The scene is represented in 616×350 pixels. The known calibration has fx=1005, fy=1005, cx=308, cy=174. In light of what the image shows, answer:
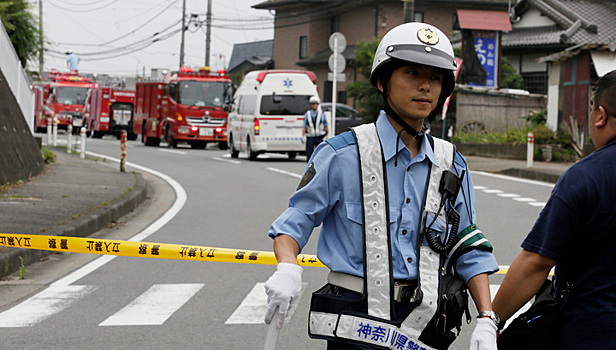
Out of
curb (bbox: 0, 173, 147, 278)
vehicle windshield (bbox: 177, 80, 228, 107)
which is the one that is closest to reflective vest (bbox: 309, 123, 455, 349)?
curb (bbox: 0, 173, 147, 278)

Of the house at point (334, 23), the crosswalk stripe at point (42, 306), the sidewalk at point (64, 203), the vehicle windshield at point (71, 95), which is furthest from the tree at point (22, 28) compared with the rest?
the house at point (334, 23)

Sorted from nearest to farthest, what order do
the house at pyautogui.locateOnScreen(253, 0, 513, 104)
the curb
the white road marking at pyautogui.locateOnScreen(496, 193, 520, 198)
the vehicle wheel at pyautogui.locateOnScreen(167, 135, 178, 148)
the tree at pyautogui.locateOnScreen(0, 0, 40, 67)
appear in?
the curb, the white road marking at pyautogui.locateOnScreen(496, 193, 520, 198), the tree at pyautogui.locateOnScreen(0, 0, 40, 67), the vehicle wheel at pyautogui.locateOnScreen(167, 135, 178, 148), the house at pyautogui.locateOnScreen(253, 0, 513, 104)

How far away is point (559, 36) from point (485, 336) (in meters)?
41.4

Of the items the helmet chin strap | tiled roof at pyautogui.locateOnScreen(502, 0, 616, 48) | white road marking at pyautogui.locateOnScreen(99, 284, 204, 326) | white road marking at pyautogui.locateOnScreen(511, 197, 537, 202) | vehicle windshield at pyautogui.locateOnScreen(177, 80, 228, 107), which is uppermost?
tiled roof at pyautogui.locateOnScreen(502, 0, 616, 48)

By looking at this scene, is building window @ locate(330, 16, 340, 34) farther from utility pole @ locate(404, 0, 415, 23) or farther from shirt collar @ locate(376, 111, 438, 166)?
shirt collar @ locate(376, 111, 438, 166)

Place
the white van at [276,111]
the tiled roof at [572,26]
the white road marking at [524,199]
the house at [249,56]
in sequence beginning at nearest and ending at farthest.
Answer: the white road marking at [524,199] → the white van at [276,111] → the tiled roof at [572,26] → the house at [249,56]

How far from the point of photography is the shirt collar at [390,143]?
3400mm

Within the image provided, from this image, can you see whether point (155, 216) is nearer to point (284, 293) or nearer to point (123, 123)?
point (284, 293)

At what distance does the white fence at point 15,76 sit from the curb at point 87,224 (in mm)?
4330

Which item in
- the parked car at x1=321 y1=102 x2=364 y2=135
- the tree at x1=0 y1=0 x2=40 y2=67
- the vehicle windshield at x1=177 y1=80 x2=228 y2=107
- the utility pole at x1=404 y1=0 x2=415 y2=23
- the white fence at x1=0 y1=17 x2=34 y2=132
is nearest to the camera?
the white fence at x1=0 y1=17 x2=34 y2=132

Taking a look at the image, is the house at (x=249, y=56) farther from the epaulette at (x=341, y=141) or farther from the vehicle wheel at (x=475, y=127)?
the epaulette at (x=341, y=141)

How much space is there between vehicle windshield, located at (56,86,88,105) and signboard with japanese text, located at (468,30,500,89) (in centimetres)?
2826

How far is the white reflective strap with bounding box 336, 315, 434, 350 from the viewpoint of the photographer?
327 cm

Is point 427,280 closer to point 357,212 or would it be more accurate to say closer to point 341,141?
point 357,212
